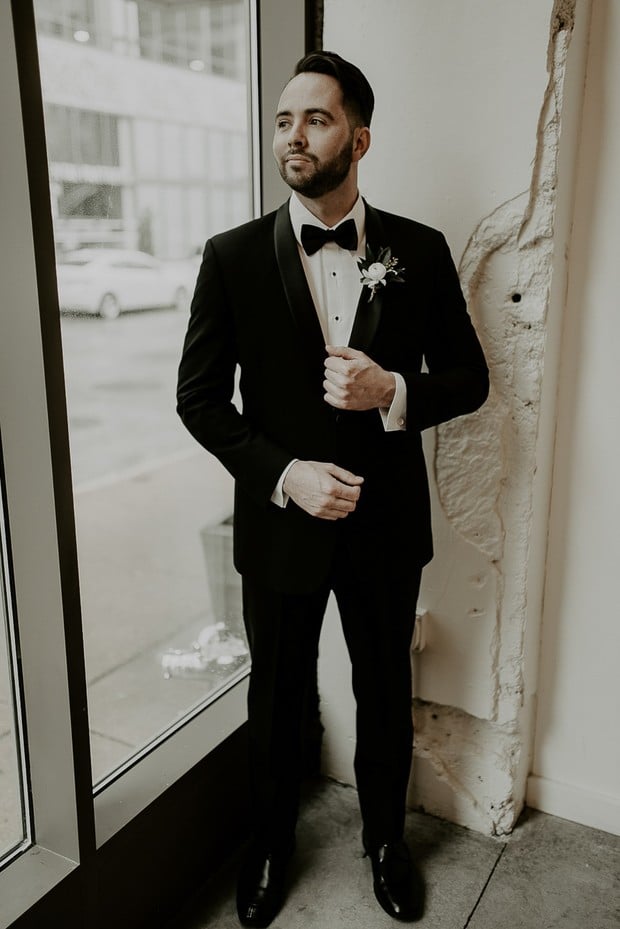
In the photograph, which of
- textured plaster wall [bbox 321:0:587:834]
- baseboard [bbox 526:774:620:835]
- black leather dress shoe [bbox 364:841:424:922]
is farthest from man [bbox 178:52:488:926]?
baseboard [bbox 526:774:620:835]

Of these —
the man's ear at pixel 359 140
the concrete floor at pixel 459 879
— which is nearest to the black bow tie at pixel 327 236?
the man's ear at pixel 359 140

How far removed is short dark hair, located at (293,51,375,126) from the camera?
1.60 meters

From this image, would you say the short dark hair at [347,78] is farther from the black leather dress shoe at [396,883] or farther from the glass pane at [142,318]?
the black leather dress shoe at [396,883]

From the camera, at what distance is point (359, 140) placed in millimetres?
1676

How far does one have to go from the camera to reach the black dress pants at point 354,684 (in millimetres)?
1874

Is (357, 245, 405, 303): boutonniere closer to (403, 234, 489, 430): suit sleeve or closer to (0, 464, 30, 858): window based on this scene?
(403, 234, 489, 430): suit sleeve

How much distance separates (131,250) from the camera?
1.96 m

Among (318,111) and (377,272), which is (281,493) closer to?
(377,272)

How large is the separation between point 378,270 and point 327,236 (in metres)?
0.13

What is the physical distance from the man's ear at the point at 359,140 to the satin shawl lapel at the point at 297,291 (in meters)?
0.20

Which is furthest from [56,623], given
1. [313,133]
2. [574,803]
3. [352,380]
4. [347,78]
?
[574,803]

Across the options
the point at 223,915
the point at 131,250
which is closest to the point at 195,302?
the point at 131,250

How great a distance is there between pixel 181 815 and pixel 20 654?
63 cm

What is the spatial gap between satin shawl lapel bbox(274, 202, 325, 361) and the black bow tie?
1.1 inches
